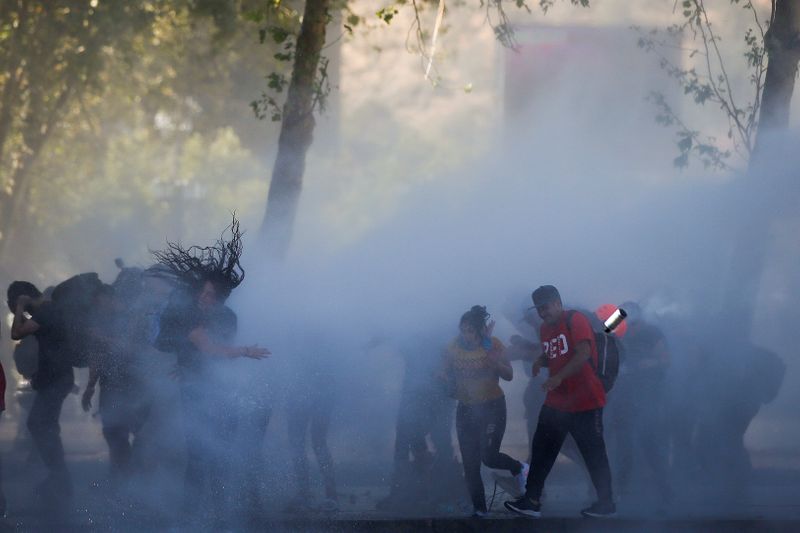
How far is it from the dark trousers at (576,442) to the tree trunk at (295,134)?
10.8 feet

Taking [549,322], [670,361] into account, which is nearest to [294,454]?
[549,322]

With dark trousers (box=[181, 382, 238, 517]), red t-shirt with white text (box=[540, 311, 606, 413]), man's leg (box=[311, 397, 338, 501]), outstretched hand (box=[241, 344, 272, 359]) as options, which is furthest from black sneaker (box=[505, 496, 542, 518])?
outstretched hand (box=[241, 344, 272, 359])

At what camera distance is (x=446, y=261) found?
1096 centimetres

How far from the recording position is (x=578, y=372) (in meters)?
7.32

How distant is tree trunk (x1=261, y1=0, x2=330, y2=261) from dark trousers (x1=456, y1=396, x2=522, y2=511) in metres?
2.85

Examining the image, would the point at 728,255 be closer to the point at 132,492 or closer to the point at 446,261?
the point at 446,261

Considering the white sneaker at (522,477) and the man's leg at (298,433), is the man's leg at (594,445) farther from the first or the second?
the man's leg at (298,433)

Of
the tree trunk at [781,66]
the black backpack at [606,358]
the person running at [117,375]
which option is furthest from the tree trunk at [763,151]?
the person running at [117,375]

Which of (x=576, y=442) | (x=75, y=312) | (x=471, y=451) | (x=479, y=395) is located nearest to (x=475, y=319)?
(x=479, y=395)

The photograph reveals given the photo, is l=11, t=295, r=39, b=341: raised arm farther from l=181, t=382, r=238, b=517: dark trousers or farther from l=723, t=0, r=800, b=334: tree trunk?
l=723, t=0, r=800, b=334: tree trunk

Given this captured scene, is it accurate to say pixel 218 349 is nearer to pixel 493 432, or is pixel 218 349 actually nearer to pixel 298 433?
pixel 298 433

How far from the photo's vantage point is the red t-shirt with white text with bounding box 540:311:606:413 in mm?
7285

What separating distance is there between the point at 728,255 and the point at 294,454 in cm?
445

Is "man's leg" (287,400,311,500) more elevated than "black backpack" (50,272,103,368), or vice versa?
"black backpack" (50,272,103,368)
